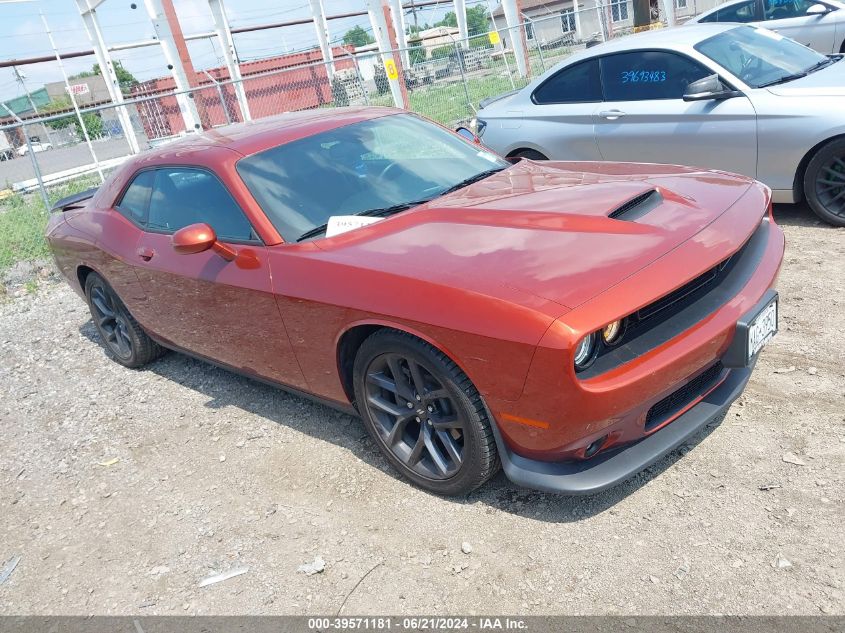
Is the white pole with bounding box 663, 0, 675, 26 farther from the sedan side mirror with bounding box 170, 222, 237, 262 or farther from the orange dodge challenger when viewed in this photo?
the sedan side mirror with bounding box 170, 222, 237, 262

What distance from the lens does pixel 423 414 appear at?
2891mm

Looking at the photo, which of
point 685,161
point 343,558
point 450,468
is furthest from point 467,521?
point 685,161

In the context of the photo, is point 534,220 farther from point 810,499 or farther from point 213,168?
point 213,168

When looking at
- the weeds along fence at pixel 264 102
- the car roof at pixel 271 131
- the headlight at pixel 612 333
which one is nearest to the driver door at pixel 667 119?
the car roof at pixel 271 131

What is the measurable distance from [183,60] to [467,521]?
1492 cm

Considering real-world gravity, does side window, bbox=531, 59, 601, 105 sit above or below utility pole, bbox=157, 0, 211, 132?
below

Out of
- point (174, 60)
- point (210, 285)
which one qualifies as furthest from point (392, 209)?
point (174, 60)

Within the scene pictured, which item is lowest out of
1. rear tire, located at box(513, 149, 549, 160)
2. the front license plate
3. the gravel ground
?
the gravel ground

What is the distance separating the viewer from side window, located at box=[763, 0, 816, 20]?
9.89 metres

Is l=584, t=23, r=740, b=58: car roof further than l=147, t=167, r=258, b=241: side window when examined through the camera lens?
Yes

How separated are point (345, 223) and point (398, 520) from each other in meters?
1.37

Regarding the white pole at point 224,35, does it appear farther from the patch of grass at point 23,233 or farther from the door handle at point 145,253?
the door handle at point 145,253

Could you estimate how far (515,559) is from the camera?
264 centimetres

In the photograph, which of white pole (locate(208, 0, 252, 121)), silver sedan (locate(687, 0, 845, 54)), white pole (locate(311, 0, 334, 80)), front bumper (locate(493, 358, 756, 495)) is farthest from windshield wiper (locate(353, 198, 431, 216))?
white pole (locate(311, 0, 334, 80))
